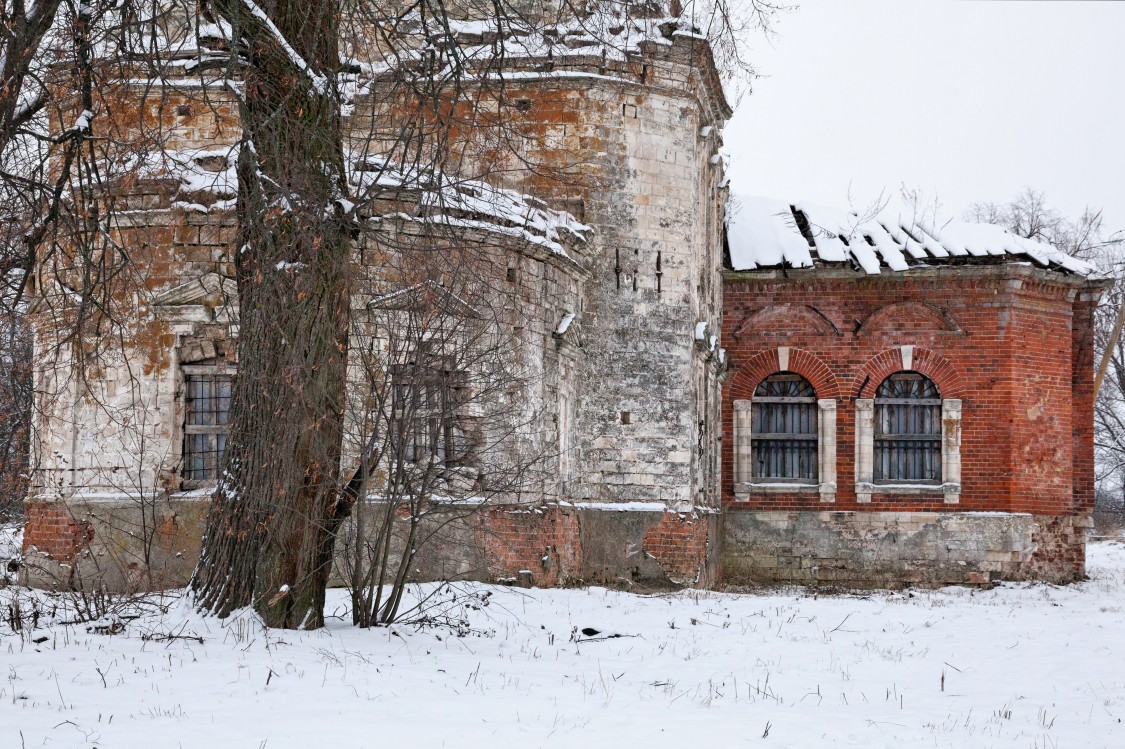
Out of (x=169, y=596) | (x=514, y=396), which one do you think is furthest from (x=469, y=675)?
(x=514, y=396)

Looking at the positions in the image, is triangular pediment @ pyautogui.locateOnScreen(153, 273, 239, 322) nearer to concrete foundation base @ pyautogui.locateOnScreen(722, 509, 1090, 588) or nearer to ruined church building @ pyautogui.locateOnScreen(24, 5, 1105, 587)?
ruined church building @ pyautogui.locateOnScreen(24, 5, 1105, 587)

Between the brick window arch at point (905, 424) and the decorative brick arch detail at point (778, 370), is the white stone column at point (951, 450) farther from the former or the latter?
the decorative brick arch detail at point (778, 370)

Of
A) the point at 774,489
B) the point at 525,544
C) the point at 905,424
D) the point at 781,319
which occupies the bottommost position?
the point at 525,544

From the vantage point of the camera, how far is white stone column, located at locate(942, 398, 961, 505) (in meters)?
20.3

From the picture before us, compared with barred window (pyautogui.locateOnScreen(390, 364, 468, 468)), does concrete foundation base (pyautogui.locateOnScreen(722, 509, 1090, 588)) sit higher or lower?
lower

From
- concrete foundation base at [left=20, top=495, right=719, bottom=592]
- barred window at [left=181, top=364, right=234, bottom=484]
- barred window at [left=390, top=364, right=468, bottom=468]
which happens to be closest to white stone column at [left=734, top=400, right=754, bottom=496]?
concrete foundation base at [left=20, top=495, right=719, bottom=592]

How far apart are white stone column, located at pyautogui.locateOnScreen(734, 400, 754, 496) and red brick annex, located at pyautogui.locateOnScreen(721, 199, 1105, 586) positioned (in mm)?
21

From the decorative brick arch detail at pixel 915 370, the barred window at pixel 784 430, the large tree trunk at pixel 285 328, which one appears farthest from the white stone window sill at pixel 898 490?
the large tree trunk at pixel 285 328

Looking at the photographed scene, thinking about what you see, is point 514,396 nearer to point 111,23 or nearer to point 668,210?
point 668,210

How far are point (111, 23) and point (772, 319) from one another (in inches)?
544

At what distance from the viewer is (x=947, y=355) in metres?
20.7

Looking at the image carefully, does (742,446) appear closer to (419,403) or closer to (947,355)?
(947,355)

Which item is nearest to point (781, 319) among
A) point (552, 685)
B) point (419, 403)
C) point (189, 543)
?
point (189, 543)

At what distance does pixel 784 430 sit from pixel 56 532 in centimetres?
1142
